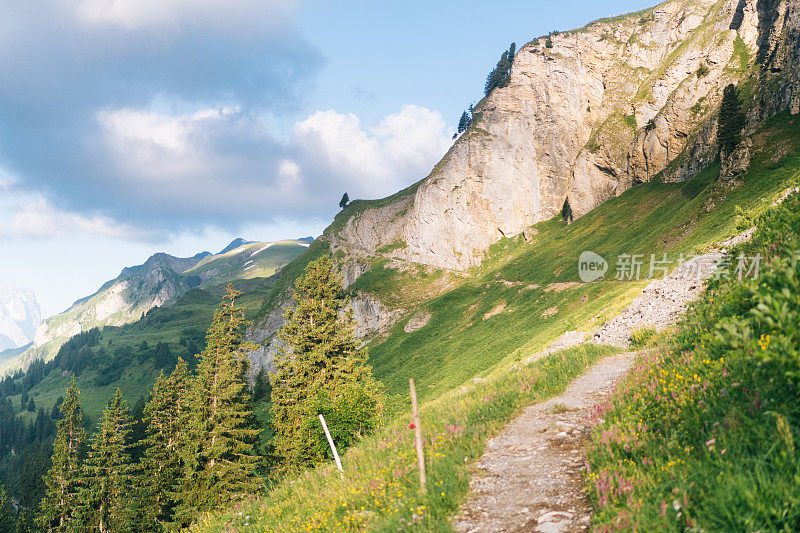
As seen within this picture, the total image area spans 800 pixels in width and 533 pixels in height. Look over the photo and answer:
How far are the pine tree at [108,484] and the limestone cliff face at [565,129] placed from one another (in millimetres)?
84070

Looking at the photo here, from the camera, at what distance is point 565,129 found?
112562 mm

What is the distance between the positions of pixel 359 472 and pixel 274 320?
410 feet

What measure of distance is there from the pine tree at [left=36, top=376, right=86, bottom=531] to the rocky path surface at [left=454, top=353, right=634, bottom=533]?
1720 inches

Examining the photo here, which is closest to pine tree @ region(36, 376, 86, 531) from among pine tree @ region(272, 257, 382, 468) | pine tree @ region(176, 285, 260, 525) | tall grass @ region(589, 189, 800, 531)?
pine tree @ region(176, 285, 260, 525)

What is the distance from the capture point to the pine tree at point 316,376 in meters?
22.6

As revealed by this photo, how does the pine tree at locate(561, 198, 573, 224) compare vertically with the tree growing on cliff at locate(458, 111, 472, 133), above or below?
below

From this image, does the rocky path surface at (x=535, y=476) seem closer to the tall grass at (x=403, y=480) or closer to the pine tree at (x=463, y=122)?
the tall grass at (x=403, y=480)

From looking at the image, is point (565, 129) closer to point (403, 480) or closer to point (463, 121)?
point (463, 121)

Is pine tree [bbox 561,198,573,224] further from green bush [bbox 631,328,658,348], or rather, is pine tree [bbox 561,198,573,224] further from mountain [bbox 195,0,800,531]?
green bush [bbox 631,328,658,348]

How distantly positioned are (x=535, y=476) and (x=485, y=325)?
57.9 m

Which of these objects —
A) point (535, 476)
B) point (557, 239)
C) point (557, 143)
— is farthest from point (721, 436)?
point (557, 143)

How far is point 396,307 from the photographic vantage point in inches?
3866

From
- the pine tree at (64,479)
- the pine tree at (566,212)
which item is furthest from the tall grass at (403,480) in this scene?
the pine tree at (566,212)

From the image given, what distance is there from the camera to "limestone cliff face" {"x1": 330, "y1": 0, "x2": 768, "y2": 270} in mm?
90312
